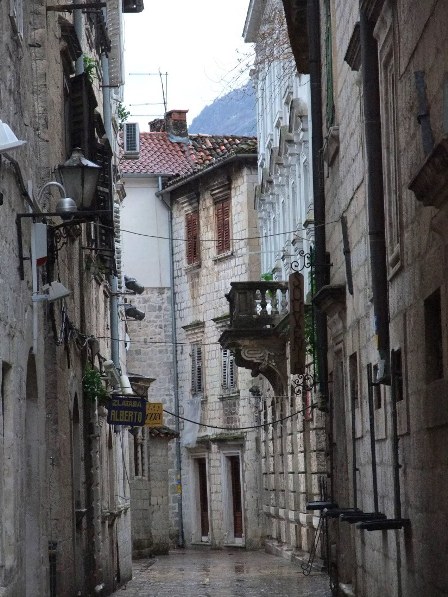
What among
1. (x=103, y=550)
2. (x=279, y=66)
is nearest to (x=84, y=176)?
Result: (x=103, y=550)

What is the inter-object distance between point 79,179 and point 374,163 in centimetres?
302

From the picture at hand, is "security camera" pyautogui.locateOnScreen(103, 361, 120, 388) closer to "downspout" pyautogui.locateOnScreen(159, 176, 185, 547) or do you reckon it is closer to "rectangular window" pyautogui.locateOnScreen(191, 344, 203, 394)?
"rectangular window" pyautogui.locateOnScreen(191, 344, 203, 394)

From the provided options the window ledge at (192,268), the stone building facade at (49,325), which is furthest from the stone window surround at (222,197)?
the stone building facade at (49,325)

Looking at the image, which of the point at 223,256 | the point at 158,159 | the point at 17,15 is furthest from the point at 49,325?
the point at 158,159

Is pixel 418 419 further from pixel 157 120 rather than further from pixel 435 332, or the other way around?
pixel 157 120

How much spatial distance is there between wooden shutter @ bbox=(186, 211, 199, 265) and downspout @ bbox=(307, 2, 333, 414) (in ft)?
82.0

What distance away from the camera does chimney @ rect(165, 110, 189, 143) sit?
50222 millimetres

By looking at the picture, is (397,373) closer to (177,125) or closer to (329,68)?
(329,68)

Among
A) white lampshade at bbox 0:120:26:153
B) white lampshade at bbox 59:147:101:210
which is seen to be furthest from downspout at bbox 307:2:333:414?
white lampshade at bbox 0:120:26:153

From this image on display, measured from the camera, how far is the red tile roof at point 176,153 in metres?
47.7

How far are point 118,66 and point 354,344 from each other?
60.2 ft

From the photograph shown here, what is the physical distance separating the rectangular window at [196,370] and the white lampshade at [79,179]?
30.6m

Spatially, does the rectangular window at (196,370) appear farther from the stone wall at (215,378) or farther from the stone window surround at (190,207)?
the stone window surround at (190,207)

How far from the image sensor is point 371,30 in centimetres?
1418
